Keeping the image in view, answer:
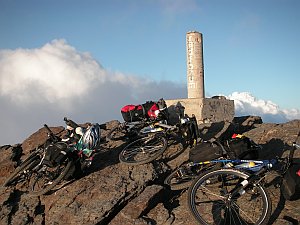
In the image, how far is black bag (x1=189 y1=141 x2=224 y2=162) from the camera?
5859 mm

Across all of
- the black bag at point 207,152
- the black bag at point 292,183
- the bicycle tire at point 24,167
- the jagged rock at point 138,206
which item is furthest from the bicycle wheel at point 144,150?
the black bag at point 292,183

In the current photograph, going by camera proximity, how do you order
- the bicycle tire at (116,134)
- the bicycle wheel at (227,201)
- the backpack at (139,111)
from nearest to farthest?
1. the bicycle wheel at (227,201)
2. the backpack at (139,111)
3. the bicycle tire at (116,134)

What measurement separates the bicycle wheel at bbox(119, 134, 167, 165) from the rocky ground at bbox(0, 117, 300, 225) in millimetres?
184

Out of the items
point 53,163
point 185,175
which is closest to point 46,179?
point 53,163

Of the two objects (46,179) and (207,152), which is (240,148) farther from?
(46,179)

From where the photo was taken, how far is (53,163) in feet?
23.0

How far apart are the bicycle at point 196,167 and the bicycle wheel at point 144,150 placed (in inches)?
41.7

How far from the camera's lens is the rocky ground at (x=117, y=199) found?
588 centimetres

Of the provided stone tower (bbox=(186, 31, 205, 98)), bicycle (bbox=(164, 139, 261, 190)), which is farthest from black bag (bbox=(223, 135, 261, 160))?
stone tower (bbox=(186, 31, 205, 98))

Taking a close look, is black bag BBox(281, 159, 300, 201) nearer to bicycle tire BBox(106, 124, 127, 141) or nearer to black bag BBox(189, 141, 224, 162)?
black bag BBox(189, 141, 224, 162)

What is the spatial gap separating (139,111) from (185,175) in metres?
2.97

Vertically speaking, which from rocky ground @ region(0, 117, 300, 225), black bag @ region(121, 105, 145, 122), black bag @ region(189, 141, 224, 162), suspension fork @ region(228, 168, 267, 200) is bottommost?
rocky ground @ region(0, 117, 300, 225)

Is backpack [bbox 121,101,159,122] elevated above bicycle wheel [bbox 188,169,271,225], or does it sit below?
above

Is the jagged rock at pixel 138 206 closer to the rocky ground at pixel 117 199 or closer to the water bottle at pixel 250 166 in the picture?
the rocky ground at pixel 117 199
